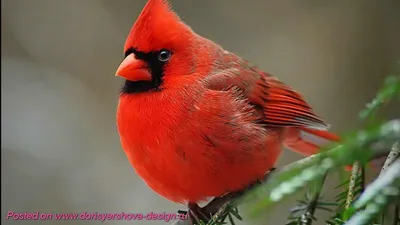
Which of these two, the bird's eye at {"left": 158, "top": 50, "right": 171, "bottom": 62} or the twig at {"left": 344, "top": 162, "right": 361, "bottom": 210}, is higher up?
the bird's eye at {"left": 158, "top": 50, "right": 171, "bottom": 62}

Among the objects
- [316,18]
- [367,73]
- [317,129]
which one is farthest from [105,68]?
[317,129]

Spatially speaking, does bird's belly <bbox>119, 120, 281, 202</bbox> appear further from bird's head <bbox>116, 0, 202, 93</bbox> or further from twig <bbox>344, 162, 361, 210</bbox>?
twig <bbox>344, 162, 361, 210</bbox>

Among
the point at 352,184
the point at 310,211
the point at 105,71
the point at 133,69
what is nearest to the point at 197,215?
the point at 133,69

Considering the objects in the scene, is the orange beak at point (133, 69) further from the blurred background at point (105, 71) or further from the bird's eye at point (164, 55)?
the blurred background at point (105, 71)

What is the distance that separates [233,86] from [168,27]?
0.89 feet

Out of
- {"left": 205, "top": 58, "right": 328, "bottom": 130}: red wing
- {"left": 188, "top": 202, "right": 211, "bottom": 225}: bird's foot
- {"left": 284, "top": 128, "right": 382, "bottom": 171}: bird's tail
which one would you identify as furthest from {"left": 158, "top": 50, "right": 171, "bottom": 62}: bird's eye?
{"left": 284, "top": 128, "right": 382, "bottom": 171}: bird's tail

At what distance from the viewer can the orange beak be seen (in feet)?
4.92

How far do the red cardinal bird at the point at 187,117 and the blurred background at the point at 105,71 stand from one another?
1.57 meters

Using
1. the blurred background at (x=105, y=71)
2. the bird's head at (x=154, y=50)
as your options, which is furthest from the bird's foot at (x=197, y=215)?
the blurred background at (x=105, y=71)

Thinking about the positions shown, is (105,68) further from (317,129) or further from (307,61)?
(317,129)

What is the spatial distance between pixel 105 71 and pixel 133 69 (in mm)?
2026

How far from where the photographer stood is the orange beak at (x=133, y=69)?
150 cm

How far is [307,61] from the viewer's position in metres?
3.34

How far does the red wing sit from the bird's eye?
0.14m
